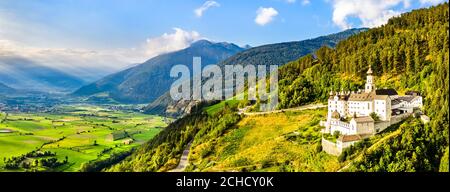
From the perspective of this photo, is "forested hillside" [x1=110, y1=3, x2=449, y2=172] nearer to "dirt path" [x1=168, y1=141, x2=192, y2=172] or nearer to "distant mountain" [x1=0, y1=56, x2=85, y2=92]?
"dirt path" [x1=168, y1=141, x2=192, y2=172]

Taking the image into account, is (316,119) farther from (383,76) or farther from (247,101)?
(247,101)

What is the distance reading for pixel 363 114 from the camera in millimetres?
31062

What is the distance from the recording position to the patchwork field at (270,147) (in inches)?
1038

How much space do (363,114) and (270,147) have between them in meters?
7.88

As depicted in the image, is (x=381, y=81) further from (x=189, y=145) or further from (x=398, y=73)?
(x=189, y=145)

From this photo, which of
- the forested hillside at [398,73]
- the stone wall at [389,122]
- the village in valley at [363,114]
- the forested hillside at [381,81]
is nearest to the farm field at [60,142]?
the forested hillside at [381,81]

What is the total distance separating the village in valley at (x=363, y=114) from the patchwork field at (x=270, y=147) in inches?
52.7

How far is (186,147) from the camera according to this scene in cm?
4081

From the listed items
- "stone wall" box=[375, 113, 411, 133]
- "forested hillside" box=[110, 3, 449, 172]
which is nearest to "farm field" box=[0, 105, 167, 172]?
"forested hillside" box=[110, 3, 449, 172]

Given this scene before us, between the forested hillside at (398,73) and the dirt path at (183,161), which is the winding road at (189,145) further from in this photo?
the forested hillside at (398,73)

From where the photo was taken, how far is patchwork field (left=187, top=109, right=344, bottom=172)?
26359 mm

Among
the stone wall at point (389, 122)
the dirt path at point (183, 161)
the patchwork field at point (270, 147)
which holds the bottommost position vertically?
the dirt path at point (183, 161)
